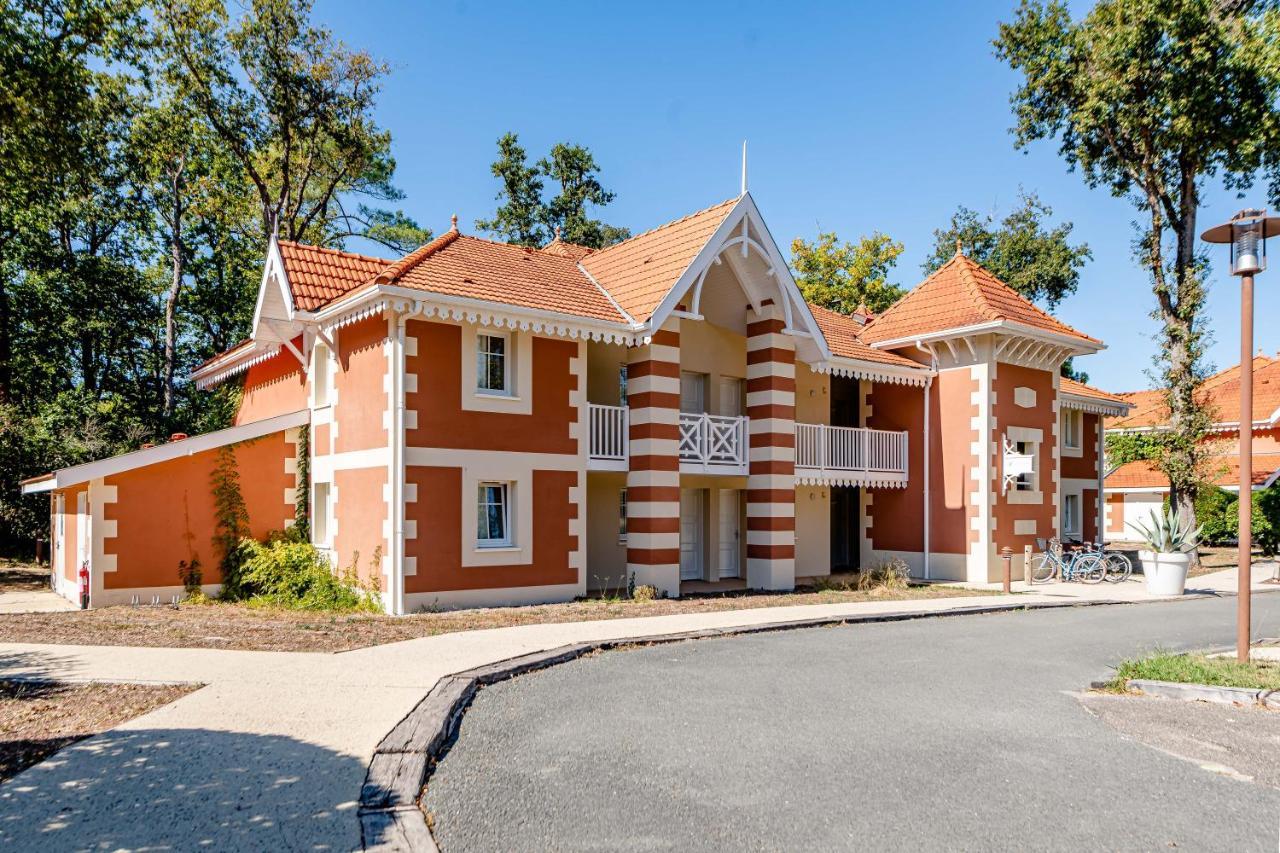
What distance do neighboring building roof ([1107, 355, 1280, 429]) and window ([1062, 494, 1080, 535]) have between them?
15.5 feet

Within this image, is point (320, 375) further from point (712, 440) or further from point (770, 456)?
point (770, 456)

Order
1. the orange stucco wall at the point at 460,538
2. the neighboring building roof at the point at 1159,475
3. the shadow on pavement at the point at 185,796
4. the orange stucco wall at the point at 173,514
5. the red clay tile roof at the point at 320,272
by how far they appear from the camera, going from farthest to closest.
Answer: the neighboring building roof at the point at 1159,475, the red clay tile roof at the point at 320,272, the orange stucco wall at the point at 173,514, the orange stucco wall at the point at 460,538, the shadow on pavement at the point at 185,796

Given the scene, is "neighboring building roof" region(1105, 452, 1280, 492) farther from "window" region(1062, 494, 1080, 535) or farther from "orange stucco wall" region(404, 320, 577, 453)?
"orange stucco wall" region(404, 320, 577, 453)

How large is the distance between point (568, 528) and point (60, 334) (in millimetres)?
20895

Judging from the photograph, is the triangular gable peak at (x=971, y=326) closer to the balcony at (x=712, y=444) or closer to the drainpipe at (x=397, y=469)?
the balcony at (x=712, y=444)

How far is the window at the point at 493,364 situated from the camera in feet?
48.2

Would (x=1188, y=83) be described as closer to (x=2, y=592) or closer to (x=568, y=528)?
(x=568, y=528)

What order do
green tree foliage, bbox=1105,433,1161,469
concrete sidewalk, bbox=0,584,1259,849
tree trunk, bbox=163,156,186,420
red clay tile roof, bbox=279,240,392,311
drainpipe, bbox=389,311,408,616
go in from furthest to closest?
green tree foliage, bbox=1105,433,1161,469, tree trunk, bbox=163,156,186,420, red clay tile roof, bbox=279,240,392,311, drainpipe, bbox=389,311,408,616, concrete sidewalk, bbox=0,584,1259,849

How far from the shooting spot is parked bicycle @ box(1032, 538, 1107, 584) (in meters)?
20.6

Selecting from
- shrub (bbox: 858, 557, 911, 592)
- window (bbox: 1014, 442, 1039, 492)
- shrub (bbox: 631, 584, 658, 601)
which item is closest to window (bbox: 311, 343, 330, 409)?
shrub (bbox: 631, 584, 658, 601)

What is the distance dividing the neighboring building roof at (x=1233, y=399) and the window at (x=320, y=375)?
83.9 feet

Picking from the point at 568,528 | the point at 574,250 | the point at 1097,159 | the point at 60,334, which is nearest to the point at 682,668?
the point at 568,528

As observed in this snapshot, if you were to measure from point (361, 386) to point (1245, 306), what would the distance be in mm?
12391

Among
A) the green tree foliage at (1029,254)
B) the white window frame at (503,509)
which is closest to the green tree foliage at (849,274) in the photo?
the green tree foliage at (1029,254)
